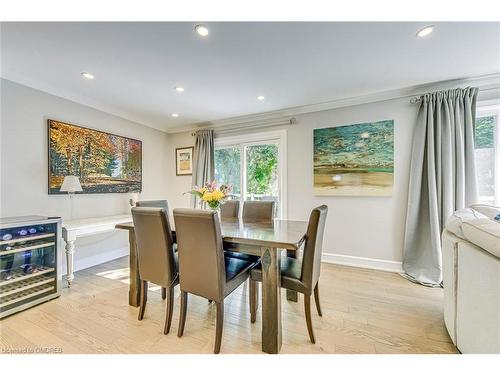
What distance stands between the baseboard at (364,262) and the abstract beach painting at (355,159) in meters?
0.93

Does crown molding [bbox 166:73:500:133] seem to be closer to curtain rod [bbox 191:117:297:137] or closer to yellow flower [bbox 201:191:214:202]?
curtain rod [bbox 191:117:297:137]

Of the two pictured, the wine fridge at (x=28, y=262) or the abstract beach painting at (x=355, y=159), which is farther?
the abstract beach painting at (x=355, y=159)

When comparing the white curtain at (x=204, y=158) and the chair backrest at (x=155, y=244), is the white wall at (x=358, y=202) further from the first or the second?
the chair backrest at (x=155, y=244)

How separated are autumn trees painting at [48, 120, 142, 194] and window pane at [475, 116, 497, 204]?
4.97 m

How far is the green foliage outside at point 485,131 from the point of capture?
2.56 meters

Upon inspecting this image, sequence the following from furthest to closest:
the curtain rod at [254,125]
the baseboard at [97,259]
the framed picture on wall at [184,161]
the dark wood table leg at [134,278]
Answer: the framed picture on wall at [184,161] → the curtain rod at [254,125] → the baseboard at [97,259] → the dark wood table leg at [134,278]

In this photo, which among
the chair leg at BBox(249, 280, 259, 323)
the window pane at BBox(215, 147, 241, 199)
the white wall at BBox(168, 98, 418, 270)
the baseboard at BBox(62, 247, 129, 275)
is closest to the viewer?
the chair leg at BBox(249, 280, 259, 323)

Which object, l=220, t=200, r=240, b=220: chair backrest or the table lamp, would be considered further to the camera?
l=220, t=200, r=240, b=220: chair backrest

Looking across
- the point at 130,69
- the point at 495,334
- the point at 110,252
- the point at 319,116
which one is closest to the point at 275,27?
the point at 130,69

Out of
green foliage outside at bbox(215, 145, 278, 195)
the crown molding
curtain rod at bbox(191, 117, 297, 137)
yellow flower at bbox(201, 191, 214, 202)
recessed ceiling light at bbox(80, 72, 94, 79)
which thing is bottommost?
yellow flower at bbox(201, 191, 214, 202)

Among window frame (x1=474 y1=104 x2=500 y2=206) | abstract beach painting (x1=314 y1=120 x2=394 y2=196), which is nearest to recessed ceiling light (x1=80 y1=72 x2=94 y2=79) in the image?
abstract beach painting (x1=314 y1=120 x2=394 y2=196)

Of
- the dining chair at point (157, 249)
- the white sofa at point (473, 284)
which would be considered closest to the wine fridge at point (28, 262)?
the dining chair at point (157, 249)

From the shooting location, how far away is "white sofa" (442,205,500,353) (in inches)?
44.7

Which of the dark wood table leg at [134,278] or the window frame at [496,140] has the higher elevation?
the window frame at [496,140]
